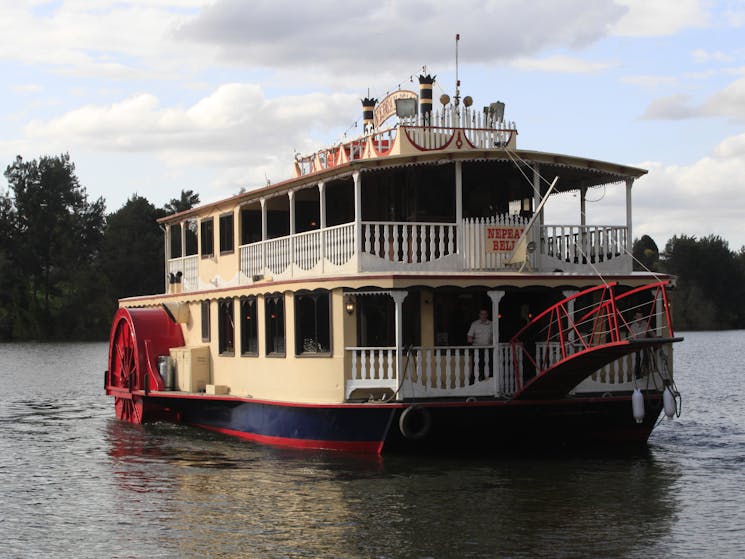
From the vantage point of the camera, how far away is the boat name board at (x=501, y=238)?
17.9m

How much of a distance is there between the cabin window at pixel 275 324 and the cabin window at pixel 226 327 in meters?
1.80

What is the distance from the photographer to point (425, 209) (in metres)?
19.2

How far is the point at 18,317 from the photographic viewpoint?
75.5 m

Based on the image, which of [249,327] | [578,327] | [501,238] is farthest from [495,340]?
[249,327]

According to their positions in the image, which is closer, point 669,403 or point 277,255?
point 669,403

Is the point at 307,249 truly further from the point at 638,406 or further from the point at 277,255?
the point at 638,406

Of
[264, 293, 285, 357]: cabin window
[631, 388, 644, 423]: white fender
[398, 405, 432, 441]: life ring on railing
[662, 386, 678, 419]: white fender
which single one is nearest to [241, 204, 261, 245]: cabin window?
[264, 293, 285, 357]: cabin window

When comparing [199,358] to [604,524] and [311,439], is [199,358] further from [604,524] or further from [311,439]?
[604,524]

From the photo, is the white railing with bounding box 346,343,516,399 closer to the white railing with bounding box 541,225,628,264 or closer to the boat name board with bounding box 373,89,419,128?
the white railing with bounding box 541,225,628,264

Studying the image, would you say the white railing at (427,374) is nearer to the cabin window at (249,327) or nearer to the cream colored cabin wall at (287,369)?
A: the cream colored cabin wall at (287,369)

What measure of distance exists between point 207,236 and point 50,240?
5739 centimetres

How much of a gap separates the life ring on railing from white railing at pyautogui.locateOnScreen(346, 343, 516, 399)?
1.10ft

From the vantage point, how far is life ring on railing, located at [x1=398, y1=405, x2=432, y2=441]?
16.7 meters

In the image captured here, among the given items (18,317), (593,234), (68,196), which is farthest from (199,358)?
(68,196)
